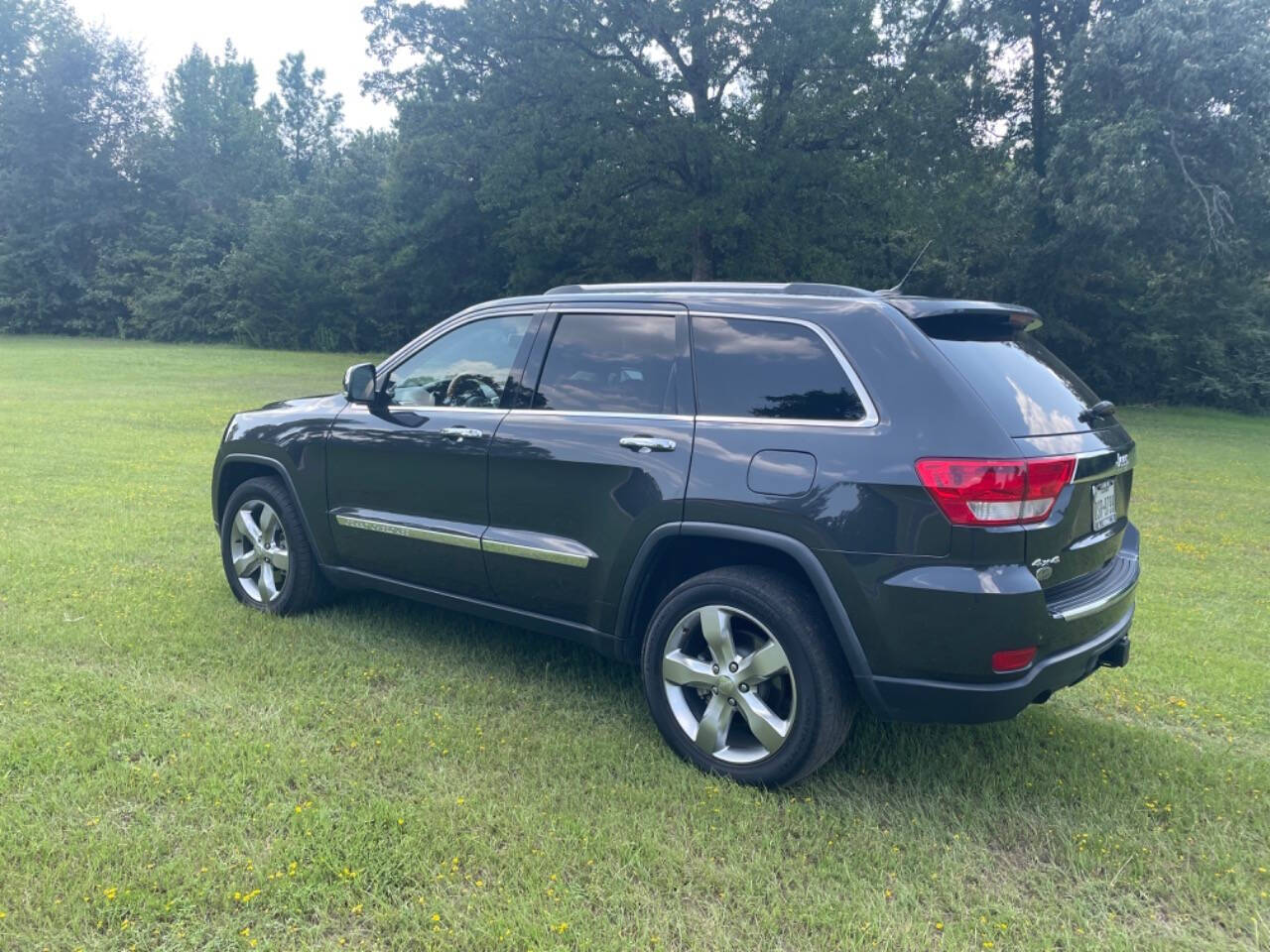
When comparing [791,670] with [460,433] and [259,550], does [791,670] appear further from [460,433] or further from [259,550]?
[259,550]

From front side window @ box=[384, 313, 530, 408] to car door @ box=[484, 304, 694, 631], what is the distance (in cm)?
18

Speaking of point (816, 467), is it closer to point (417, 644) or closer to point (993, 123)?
point (417, 644)

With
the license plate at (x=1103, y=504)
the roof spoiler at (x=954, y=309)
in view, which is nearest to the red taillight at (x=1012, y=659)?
the license plate at (x=1103, y=504)

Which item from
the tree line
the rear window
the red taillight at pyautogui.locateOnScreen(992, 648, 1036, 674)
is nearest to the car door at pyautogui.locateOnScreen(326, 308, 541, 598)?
the rear window

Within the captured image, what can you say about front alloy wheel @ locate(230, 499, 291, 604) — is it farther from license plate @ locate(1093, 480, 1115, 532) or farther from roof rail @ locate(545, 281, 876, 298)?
license plate @ locate(1093, 480, 1115, 532)

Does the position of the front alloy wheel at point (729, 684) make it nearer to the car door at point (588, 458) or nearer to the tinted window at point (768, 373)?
the car door at point (588, 458)

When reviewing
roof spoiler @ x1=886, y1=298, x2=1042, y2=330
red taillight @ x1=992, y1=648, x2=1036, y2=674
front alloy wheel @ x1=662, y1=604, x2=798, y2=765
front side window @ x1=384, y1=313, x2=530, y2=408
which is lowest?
front alloy wheel @ x1=662, y1=604, x2=798, y2=765

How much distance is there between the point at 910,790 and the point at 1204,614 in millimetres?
3467

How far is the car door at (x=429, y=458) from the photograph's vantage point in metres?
4.27

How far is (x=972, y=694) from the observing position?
10.1ft

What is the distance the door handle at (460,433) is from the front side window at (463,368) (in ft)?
0.49

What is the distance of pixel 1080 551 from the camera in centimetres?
331

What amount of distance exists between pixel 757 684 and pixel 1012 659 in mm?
871

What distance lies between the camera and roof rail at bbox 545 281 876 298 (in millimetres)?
3586
